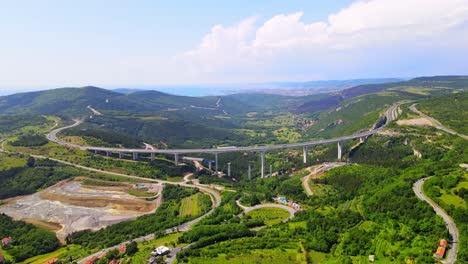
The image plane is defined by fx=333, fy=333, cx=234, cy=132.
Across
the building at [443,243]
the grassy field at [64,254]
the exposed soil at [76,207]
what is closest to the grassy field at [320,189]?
the building at [443,243]

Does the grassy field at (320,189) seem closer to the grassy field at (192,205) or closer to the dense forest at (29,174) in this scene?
the grassy field at (192,205)

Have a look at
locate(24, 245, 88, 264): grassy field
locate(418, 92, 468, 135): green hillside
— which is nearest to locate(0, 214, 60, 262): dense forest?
locate(24, 245, 88, 264): grassy field

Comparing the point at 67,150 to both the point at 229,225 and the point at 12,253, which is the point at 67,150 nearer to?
the point at 12,253

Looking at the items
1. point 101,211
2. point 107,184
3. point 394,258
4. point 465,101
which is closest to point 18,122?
point 107,184

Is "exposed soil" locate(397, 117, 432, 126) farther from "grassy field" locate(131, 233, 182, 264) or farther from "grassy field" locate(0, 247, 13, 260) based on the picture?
"grassy field" locate(0, 247, 13, 260)

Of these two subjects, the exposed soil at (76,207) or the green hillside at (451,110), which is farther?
the green hillside at (451,110)

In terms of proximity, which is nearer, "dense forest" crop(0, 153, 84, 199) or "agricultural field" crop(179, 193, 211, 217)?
"agricultural field" crop(179, 193, 211, 217)
